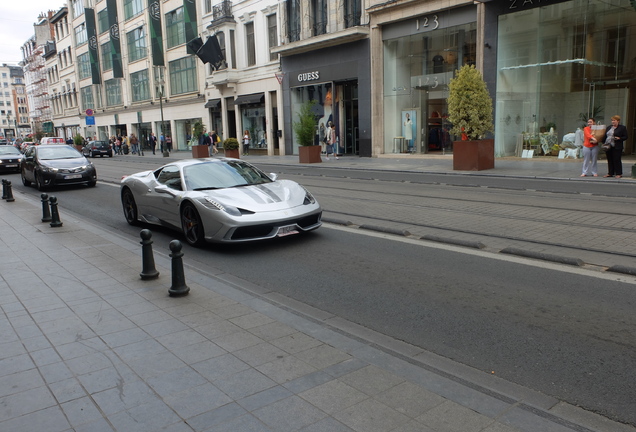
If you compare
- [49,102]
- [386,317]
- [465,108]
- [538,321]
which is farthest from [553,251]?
[49,102]

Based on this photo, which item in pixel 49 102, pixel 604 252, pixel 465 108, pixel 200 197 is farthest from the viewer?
pixel 49 102

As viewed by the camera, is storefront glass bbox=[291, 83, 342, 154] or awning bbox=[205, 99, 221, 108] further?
awning bbox=[205, 99, 221, 108]

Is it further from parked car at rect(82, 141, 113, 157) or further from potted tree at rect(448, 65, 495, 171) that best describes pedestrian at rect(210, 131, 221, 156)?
potted tree at rect(448, 65, 495, 171)

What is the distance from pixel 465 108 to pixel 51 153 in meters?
14.3

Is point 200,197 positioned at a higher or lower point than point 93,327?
higher

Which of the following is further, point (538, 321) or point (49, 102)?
point (49, 102)

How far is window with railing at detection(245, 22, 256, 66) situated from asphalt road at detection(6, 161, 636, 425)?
30.8 m

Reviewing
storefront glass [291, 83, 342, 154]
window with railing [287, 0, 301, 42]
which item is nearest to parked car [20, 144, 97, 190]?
storefront glass [291, 83, 342, 154]

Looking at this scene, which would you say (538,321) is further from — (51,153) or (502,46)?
(502,46)

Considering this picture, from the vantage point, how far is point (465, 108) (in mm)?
17766

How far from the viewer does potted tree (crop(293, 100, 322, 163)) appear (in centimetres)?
2525

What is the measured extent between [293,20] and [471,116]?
1862 cm

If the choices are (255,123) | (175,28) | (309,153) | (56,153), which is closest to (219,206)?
(56,153)

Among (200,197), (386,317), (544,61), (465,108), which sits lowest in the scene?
(386,317)
